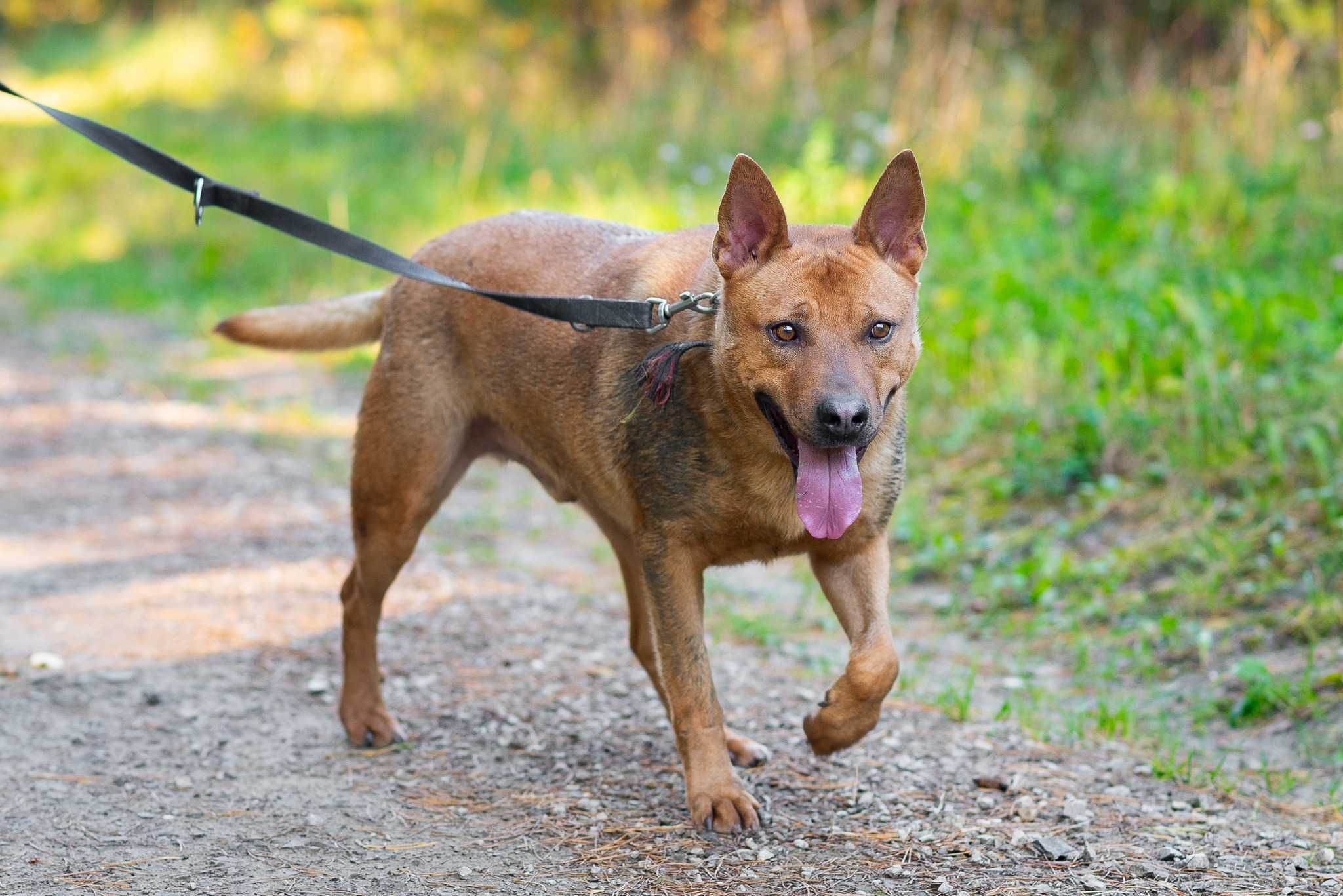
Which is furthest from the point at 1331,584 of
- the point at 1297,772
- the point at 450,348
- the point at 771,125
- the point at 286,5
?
the point at 286,5

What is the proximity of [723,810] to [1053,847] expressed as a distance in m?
0.85

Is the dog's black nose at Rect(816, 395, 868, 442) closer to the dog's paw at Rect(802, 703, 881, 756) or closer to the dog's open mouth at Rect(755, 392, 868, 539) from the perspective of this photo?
the dog's open mouth at Rect(755, 392, 868, 539)

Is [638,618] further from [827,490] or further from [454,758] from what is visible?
[827,490]

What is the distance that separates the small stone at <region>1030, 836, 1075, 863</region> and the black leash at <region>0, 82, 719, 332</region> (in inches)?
65.9

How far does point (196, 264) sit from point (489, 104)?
12.5ft

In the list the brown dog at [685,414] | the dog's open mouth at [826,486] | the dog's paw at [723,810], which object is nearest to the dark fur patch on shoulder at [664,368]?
the brown dog at [685,414]

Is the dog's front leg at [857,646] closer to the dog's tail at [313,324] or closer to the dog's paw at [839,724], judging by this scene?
the dog's paw at [839,724]

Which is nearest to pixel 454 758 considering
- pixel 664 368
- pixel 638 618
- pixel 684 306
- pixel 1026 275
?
pixel 638 618

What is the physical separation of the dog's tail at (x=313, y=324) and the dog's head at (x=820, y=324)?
5.17ft

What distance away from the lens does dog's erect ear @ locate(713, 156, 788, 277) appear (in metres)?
3.67

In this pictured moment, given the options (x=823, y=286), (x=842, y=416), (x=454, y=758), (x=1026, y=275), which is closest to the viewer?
(x=842, y=416)

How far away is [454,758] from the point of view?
4.43 meters

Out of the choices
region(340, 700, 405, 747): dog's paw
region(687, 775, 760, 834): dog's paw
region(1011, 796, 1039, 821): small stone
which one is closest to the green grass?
region(1011, 796, 1039, 821): small stone

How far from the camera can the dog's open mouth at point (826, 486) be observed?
11.5 feet
